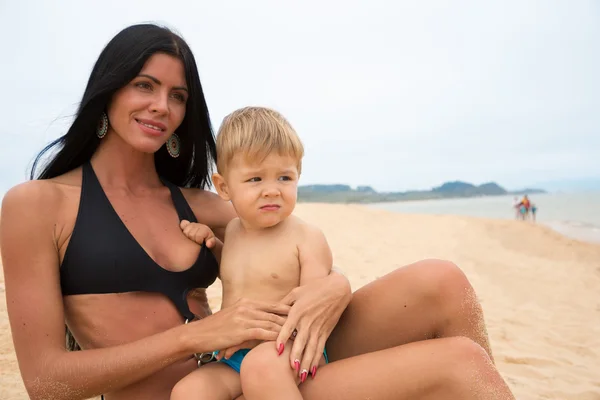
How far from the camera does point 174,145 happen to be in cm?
278

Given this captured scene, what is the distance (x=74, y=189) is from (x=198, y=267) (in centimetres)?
64

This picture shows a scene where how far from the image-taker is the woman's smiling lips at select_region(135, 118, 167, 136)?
Result: 92.6 inches

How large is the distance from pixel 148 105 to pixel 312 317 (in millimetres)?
1190

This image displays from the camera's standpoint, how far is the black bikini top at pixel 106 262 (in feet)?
6.81

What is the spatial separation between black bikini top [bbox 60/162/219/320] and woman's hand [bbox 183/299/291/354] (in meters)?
0.36

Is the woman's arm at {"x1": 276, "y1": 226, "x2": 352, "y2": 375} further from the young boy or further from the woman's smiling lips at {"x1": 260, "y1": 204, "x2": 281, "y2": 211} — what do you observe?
the woman's smiling lips at {"x1": 260, "y1": 204, "x2": 281, "y2": 211}

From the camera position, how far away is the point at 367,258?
11.6 meters

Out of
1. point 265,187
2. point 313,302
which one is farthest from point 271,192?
point 313,302

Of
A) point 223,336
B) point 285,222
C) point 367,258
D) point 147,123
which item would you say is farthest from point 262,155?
point 367,258

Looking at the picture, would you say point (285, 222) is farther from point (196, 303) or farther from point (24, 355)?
point (24, 355)

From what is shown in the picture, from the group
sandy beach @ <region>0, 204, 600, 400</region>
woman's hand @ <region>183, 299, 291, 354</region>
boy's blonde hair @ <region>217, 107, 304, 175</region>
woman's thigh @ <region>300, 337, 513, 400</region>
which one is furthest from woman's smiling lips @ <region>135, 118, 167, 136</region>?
sandy beach @ <region>0, 204, 600, 400</region>

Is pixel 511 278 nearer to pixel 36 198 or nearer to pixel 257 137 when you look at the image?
pixel 257 137

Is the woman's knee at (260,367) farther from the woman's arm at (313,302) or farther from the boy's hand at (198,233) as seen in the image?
the boy's hand at (198,233)

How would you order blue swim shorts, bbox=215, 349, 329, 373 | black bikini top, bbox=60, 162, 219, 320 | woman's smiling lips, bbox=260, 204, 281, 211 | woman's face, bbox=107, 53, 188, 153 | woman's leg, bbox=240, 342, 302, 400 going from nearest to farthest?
woman's leg, bbox=240, 342, 302, 400 < blue swim shorts, bbox=215, 349, 329, 373 < black bikini top, bbox=60, 162, 219, 320 < woman's smiling lips, bbox=260, 204, 281, 211 < woman's face, bbox=107, 53, 188, 153
